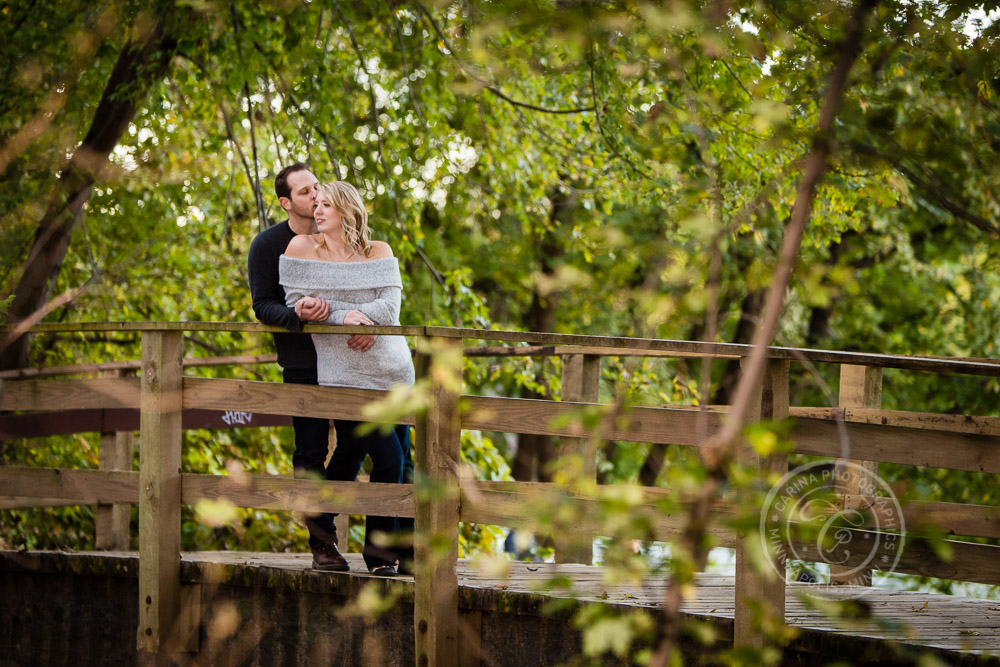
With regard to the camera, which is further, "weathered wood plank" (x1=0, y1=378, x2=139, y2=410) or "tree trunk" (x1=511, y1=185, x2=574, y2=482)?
"tree trunk" (x1=511, y1=185, x2=574, y2=482)

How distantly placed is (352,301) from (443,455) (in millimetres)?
787

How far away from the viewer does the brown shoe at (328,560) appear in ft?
14.6

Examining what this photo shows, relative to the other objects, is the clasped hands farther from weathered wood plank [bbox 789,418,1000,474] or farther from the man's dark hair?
weathered wood plank [bbox 789,418,1000,474]

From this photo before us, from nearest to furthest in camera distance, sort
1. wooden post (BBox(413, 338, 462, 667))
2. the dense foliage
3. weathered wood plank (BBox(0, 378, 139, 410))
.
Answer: wooden post (BBox(413, 338, 462, 667)) → weathered wood plank (BBox(0, 378, 139, 410)) → the dense foliage

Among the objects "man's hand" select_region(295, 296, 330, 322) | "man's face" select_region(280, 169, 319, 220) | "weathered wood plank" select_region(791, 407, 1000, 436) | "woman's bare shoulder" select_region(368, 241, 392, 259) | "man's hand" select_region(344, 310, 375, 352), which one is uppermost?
"man's face" select_region(280, 169, 319, 220)

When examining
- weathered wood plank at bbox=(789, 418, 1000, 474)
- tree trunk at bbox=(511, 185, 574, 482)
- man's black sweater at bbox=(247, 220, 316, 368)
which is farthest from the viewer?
tree trunk at bbox=(511, 185, 574, 482)

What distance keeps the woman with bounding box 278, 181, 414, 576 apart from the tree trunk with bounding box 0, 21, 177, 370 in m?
3.02

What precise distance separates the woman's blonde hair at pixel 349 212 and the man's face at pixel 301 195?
0.27 metres

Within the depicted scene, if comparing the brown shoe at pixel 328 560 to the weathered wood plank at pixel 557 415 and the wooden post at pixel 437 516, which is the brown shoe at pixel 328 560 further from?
the weathered wood plank at pixel 557 415

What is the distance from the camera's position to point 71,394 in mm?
5238

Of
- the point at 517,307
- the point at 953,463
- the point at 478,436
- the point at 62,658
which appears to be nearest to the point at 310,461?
the point at 62,658

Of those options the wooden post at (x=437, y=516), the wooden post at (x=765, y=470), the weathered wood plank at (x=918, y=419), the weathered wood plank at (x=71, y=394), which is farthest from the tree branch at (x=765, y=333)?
the weathered wood plank at (x=71, y=394)

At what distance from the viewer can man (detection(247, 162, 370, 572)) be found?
14.5ft

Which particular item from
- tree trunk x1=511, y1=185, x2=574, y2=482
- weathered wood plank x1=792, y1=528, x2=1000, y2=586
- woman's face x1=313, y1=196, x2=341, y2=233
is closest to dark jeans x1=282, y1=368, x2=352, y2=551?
woman's face x1=313, y1=196, x2=341, y2=233
